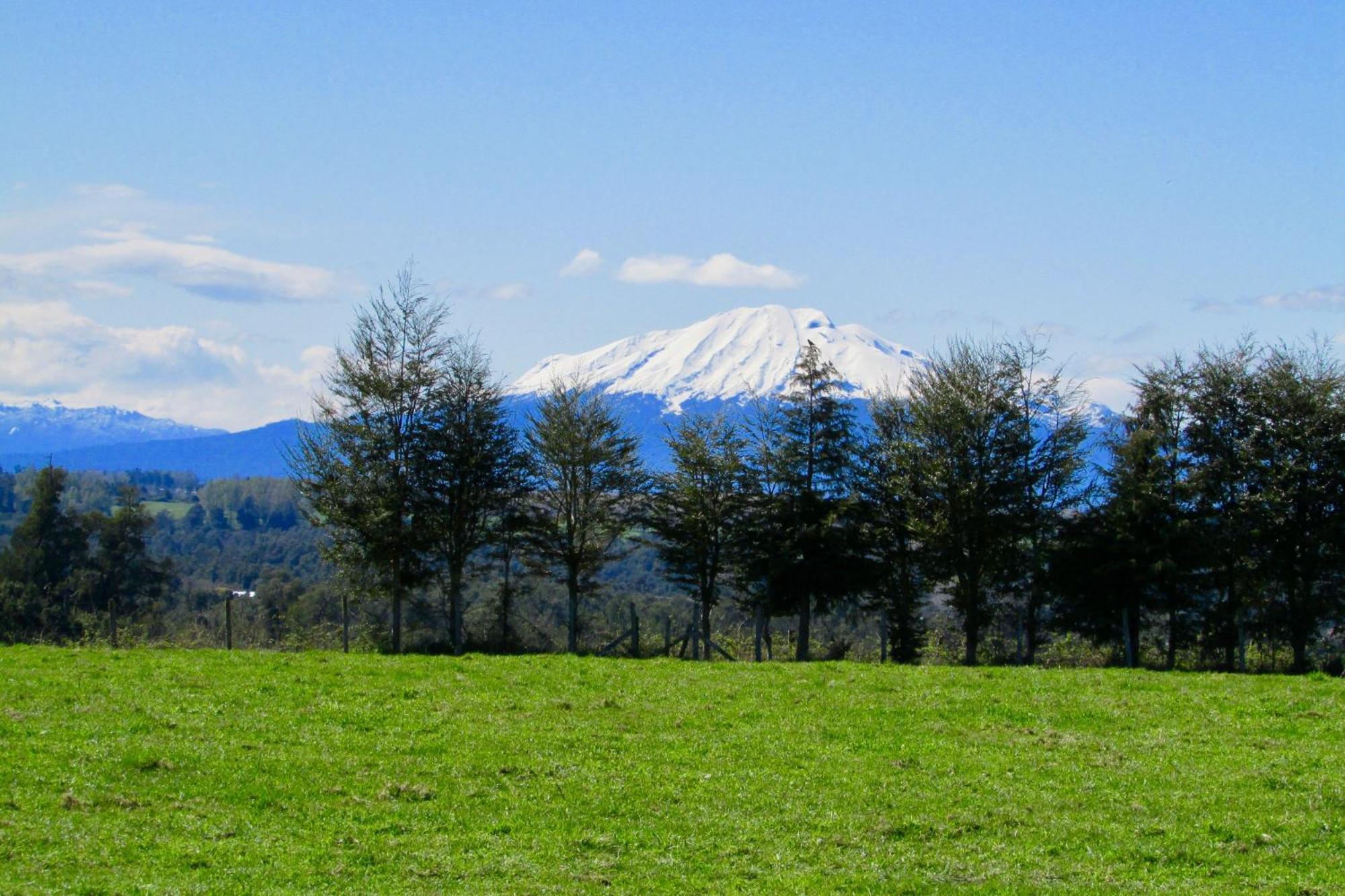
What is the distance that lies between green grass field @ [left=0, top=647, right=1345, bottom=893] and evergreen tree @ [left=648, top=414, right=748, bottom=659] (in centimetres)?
2021

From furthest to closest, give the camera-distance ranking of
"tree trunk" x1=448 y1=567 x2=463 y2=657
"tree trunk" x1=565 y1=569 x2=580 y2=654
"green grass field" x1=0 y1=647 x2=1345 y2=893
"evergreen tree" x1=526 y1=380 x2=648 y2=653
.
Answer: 1. "evergreen tree" x1=526 y1=380 x2=648 y2=653
2. "tree trunk" x1=565 y1=569 x2=580 y2=654
3. "tree trunk" x1=448 y1=567 x2=463 y2=657
4. "green grass field" x1=0 y1=647 x2=1345 y2=893

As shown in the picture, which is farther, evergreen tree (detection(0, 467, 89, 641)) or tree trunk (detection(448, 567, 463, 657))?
evergreen tree (detection(0, 467, 89, 641))

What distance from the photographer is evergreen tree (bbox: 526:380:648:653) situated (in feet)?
140

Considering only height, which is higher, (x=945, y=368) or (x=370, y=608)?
(x=945, y=368)

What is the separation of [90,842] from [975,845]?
396 inches

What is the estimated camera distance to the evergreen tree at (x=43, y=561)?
195 ft

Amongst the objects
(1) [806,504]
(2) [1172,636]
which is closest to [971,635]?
(2) [1172,636]

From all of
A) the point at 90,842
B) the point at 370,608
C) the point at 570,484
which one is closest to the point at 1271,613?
the point at 570,484

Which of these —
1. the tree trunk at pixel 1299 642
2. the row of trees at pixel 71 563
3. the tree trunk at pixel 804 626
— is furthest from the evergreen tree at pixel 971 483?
the row of trees at pixel 71 563

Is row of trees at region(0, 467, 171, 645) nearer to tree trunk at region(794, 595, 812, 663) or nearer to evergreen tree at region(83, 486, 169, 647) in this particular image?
evergreen tree at region(83, 486, 169, 647)

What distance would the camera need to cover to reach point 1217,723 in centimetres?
1884

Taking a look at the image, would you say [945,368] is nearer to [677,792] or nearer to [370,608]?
[677,792]

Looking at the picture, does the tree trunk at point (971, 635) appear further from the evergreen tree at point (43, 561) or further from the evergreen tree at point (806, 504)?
the evergreen tree at point (43, 561)

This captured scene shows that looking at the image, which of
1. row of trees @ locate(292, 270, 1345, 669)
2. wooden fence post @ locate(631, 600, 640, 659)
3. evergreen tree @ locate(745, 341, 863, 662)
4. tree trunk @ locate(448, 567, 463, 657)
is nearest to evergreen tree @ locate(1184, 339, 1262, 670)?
row of trees @ locate(292, 270, 1345, 669)
